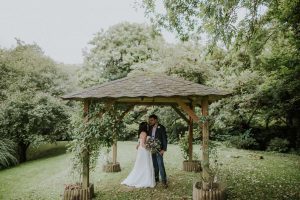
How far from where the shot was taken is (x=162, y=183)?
952cm

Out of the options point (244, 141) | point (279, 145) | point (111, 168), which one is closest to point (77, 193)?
point (111, 168)

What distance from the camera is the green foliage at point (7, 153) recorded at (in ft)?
47.6

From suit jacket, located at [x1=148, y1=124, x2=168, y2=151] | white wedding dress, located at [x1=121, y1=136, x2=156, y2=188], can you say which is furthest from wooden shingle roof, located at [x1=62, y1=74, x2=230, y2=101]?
white wedding dress, located at [x1=121, y1=136, x2=156, y2=188]

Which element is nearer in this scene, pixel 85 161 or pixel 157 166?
pixel 85 161

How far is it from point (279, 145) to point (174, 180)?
1031 cm

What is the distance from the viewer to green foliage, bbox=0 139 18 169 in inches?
571

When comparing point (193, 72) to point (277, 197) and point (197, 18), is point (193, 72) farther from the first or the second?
point (277, 197)

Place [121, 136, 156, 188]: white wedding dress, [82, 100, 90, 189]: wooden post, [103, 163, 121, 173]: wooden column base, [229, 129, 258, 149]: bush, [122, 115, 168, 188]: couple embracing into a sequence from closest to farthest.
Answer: [82, 100, 90, 189]: wooden post → [122, 115, 168, 188]: couple embracing → [121, 136, 156, 188]: white wedding dress → [103, 163, 121, 173]: wooden column base → [229, 129, 258, 149]: bush

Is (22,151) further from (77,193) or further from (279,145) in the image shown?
(279,145)

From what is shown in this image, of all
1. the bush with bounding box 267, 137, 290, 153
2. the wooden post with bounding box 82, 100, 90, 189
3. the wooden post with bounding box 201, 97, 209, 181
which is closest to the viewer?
the wooden post with bounding box 201, 97, 209, 181

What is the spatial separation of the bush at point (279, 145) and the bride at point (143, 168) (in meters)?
11.2

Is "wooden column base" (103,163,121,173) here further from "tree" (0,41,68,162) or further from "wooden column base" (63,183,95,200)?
"tree" (0,41,68,162)

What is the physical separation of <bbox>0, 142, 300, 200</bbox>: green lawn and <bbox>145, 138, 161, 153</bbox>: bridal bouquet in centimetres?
119

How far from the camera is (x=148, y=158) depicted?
9477 millimetres
